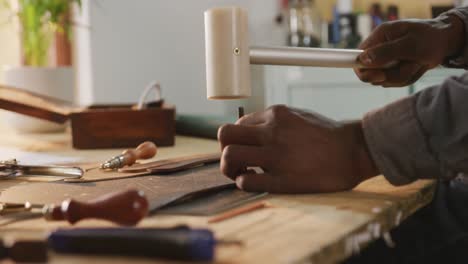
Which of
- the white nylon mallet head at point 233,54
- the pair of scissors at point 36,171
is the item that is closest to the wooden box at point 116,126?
the pair of scissors at point 36,171

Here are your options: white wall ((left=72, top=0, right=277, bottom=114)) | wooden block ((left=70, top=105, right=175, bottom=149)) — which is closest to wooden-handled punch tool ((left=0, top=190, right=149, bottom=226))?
wooden block ((left=70, top=105, right=175, bottom=149))

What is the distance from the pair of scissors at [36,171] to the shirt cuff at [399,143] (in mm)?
459

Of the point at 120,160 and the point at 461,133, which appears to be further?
the point at 120,160

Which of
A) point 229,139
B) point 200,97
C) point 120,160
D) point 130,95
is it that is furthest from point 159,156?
point 200,97

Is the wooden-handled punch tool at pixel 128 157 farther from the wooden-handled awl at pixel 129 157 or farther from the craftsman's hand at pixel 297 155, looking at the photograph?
the craftsman's hand at pixel 297 155

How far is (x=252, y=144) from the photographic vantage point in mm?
908

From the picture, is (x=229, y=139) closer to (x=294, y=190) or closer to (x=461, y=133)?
(x=294, y=190)

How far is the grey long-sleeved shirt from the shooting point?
2.64 ft

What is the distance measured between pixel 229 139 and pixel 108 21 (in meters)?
1.73

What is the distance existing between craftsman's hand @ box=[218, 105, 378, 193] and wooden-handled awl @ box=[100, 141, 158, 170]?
0.94 feet

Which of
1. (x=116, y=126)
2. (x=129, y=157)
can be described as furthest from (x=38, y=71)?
(x=129, y=157)

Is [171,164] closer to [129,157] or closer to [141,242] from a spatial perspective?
[129,157]

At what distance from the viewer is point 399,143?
831mm

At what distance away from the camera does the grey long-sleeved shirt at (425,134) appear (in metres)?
0.80
